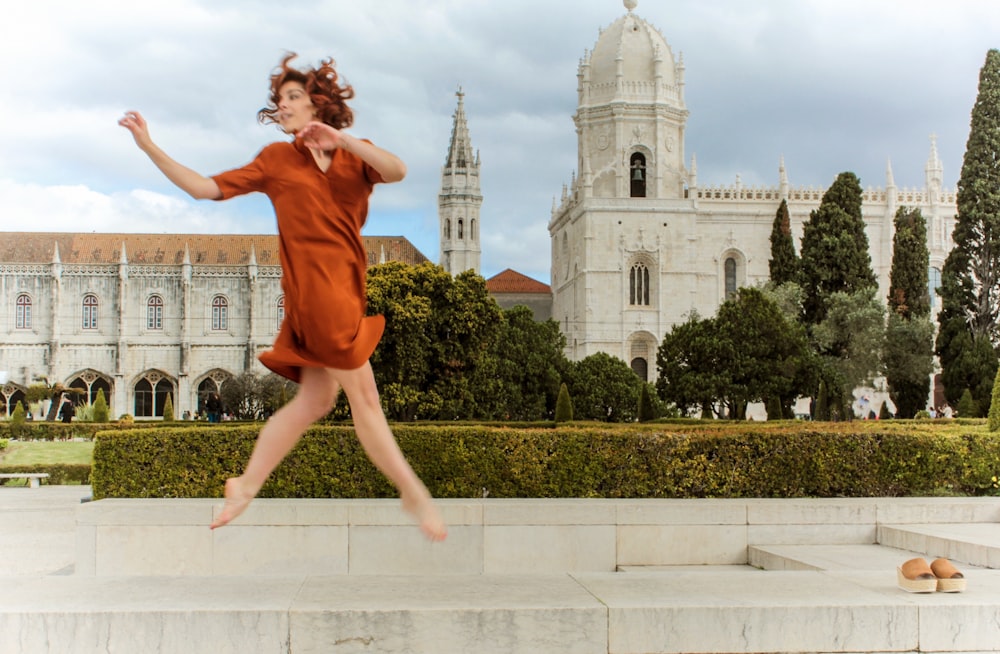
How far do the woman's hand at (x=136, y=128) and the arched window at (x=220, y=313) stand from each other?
61786 mm

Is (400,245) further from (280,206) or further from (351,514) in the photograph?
(280,206)

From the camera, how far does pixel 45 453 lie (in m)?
27.6

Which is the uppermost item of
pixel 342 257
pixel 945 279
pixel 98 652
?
pixel 945 279

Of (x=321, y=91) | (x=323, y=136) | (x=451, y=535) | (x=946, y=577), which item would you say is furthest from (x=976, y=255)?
(x=323, y=136)

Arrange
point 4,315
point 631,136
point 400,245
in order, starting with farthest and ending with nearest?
1. point 400,245
2. point 4,315
3. point 631,136

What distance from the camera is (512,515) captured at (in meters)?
8.98

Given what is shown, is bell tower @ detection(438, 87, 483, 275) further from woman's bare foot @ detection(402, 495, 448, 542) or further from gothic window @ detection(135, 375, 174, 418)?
woman's bare foot @ detection(402, 495, 448, 542)

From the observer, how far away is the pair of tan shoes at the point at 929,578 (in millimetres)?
5668

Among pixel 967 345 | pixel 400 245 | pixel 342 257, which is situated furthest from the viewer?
pixel 400 245

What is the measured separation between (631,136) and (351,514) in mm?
49932

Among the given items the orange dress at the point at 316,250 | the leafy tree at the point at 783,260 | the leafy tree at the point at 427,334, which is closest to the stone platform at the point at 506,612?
the orange dress at the point at 316,250

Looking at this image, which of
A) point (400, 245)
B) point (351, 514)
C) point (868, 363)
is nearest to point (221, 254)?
point (400, 245)

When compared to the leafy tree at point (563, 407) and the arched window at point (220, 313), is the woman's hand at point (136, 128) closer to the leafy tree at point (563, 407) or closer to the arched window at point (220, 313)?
the leafy tree at point (563, 407)

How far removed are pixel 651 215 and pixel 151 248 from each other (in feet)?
104
